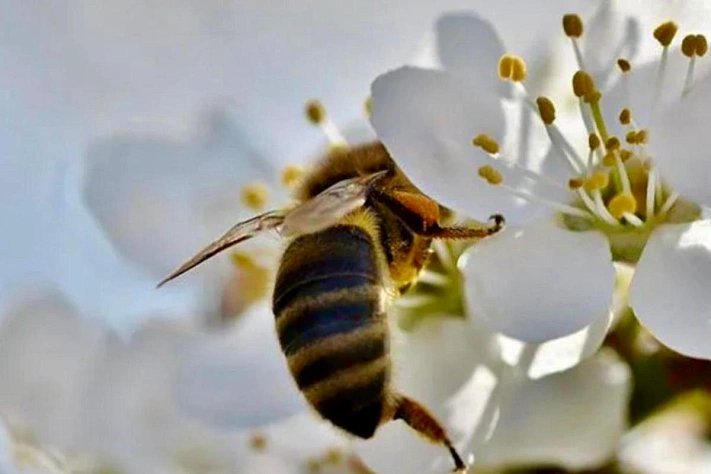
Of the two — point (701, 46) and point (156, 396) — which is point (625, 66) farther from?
point (156, 396)

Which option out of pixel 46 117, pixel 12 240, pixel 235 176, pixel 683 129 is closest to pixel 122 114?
pixel 46 117

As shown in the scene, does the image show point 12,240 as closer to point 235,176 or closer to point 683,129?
point 235,176

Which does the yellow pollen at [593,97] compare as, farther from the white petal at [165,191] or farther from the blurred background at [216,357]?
the white petal at [165,191]

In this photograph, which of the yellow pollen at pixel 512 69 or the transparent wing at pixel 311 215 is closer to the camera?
the transparent wing at pixel 311 215

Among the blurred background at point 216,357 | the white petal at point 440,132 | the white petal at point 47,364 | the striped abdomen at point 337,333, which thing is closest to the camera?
→ the striped abdomen at point 337,333

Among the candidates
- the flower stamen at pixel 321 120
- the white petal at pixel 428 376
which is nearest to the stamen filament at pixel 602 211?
the white petal at pixel 428 376

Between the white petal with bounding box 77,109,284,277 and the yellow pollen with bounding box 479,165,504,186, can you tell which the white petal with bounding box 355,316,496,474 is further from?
the white petal with bounding box 77,109,284,277

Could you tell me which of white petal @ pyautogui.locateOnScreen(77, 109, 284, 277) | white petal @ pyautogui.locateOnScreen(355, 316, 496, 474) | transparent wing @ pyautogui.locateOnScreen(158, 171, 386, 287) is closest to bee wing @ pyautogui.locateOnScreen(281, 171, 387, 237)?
transparent wing @ pyautogui.locateOnScreen(158, 171, 386, 287)
